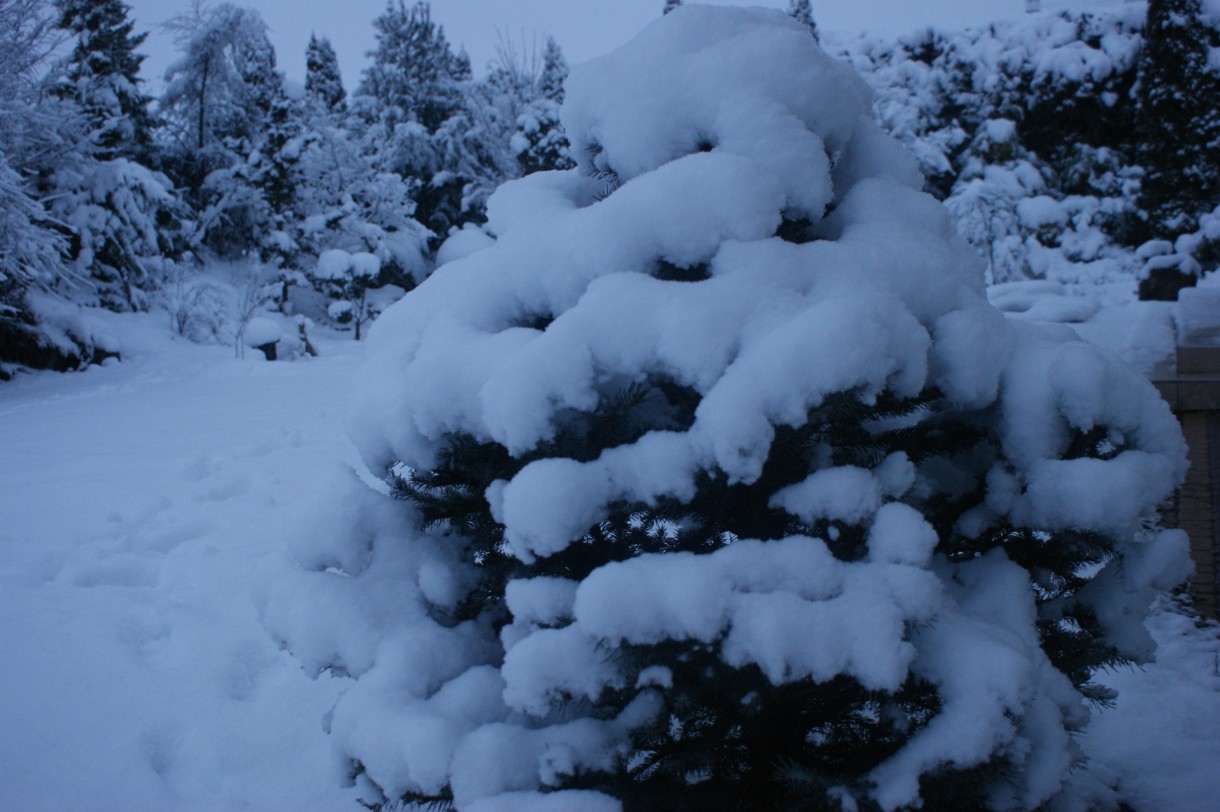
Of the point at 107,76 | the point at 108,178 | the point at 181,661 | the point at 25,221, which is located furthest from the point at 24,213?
the point at 107,76

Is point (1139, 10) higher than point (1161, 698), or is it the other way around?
point (1139, 10)

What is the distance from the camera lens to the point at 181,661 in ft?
8.51

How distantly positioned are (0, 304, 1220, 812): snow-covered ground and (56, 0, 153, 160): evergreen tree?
1237 centimetres

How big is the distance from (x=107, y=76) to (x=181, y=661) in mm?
16623

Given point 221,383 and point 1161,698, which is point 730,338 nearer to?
point 1161,698

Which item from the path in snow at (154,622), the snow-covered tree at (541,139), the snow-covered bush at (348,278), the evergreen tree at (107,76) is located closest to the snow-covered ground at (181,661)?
the path in snow at (154,622)

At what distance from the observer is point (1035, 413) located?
1.43 m

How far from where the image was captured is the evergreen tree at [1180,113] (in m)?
15.1

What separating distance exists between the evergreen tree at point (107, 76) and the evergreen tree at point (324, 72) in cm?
589

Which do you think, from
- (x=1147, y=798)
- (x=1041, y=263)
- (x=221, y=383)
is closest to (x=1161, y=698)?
(x=1147, y=798)

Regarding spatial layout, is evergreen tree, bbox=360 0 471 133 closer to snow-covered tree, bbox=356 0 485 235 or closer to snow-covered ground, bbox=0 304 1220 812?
snow-covered tree, bbox=356 0 485 235

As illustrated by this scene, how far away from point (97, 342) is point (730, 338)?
10581mm

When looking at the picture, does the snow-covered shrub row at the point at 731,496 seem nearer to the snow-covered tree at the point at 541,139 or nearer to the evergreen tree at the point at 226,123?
the snow-covered tree at the point at 541,139

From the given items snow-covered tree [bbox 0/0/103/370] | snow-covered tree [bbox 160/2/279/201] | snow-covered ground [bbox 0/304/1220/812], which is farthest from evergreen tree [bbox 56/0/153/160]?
snow-covered ground [bbox 0/304/1220/812]
